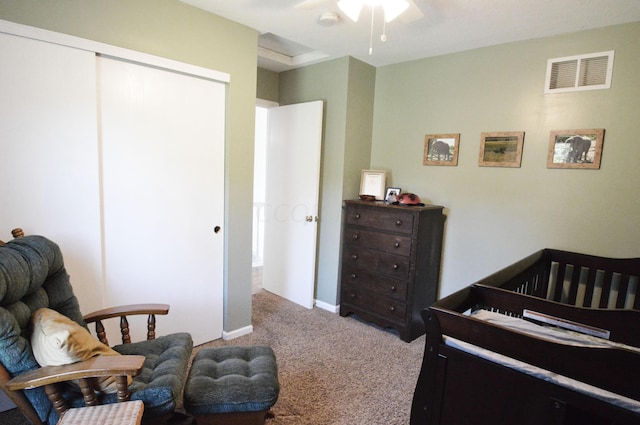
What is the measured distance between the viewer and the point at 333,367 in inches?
96.2

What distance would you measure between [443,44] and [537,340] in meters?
2.38

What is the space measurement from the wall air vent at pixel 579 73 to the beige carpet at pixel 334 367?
87.8 inches

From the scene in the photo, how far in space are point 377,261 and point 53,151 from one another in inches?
94.5

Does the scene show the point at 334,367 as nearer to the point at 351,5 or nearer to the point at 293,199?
the point at 293,199

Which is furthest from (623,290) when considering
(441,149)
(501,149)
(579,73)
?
(441,149)

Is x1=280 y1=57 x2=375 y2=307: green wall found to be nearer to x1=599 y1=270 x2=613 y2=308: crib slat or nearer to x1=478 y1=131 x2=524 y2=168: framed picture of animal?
x1=478 y1=131 x2=524 y2=168: framed picture of animal

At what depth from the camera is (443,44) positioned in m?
2.73

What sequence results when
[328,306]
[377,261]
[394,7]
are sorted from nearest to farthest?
[394,7]
[377,261]
[328,306]

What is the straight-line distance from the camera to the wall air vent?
2283 millimetres

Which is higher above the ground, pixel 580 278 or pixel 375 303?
pixel 580 278

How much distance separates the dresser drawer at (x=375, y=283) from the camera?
2.89 metres

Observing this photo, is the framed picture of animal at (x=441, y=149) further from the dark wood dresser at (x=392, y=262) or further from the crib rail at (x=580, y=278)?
the crib rail at (x=580, y=278)

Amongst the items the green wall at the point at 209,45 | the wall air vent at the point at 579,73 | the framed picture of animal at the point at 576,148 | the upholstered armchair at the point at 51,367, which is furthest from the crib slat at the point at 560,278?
the upholstered armchair at the point at 51,367


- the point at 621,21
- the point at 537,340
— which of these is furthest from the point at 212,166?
the point at 621,21
